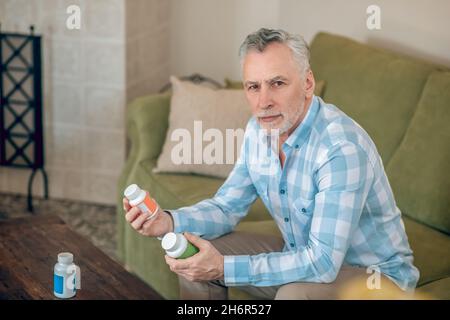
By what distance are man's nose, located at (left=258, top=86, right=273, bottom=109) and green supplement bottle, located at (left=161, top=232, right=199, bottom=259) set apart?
12.1 inches

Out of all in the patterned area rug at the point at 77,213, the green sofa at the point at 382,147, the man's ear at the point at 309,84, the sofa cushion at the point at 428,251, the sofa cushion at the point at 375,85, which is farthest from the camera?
the patterned area rug at the point at 77,213

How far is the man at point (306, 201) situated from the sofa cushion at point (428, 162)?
0.41m

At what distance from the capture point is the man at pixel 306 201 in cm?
161

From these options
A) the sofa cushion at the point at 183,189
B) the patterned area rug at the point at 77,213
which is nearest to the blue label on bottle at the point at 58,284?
the sofa cushion at the point at 183,189

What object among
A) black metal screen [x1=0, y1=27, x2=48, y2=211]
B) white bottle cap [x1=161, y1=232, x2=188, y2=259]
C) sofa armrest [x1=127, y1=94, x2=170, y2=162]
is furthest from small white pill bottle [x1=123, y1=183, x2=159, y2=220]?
black metal screen [x1=0, y1=27, x2=48, y2=211]

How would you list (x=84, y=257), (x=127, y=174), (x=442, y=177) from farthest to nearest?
(x=127, y=174) < (x=442, y=177) < (x=84, y=257)

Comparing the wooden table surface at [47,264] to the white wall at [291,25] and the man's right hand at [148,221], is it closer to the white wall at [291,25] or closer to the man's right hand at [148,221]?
the man's right hand at [148,221]

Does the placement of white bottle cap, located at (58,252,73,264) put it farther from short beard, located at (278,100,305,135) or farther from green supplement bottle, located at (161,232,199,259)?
short beard, located at (278,100,305,135)

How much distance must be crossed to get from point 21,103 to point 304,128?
5.34ft

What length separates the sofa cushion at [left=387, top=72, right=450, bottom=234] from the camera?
212cm
